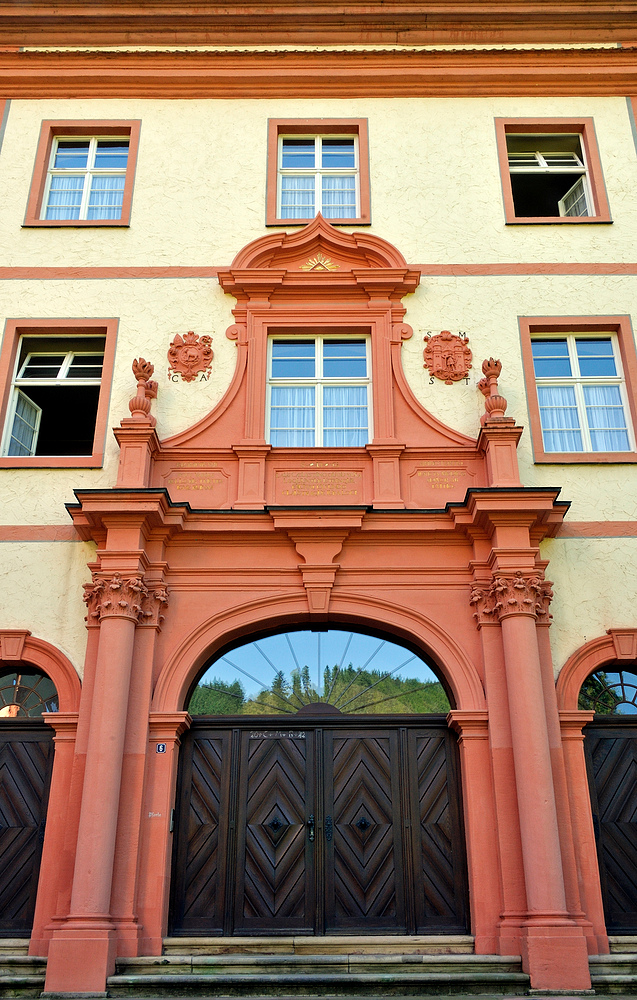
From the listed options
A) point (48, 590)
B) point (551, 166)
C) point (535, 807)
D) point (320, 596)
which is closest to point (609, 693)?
point (535, 807)

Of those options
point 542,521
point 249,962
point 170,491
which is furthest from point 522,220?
point 249,962

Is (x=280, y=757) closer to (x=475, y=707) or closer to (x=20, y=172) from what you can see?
(x=475, y=707)

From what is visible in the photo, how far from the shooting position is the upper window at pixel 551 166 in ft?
41.8

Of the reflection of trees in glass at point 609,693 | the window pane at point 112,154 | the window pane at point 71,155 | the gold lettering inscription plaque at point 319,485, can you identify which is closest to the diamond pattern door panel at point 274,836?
the gold lettering inscription plaque at point 319,485

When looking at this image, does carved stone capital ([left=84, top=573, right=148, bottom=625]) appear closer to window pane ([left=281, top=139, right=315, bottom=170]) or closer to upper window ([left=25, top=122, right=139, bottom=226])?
upper window ([left=25, top=122, right=139, bottom=226])

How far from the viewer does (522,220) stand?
12.3 metres

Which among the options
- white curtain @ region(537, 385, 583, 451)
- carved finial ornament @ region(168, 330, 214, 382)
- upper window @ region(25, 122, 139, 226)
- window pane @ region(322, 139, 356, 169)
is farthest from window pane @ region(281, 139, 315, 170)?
white curtain @ region(537, 385, 583, 451)

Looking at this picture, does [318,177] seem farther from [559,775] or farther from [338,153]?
[559,775]

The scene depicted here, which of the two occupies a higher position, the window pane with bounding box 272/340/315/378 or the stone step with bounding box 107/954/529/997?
the window pane with bounding box 272/340/315/378

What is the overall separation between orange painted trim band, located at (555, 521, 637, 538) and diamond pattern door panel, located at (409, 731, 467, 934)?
254 cm

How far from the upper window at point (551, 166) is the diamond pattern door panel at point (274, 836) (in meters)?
7.48

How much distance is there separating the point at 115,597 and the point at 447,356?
15.6 ft

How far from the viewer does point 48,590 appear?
1029 cm

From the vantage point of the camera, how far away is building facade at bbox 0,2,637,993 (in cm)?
934
